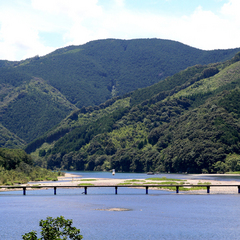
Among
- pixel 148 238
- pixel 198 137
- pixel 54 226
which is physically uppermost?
pixel 198 137

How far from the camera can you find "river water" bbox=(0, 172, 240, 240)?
50125 mm

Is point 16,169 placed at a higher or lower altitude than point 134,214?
higher

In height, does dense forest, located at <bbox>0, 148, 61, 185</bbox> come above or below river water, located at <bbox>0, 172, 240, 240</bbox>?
above

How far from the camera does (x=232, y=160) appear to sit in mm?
168875

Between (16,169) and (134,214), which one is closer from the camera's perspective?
(134,214)

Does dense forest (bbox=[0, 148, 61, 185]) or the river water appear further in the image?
dense forest (bbox=[0, 148, 61, 185])

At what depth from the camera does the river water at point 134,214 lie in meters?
50.1

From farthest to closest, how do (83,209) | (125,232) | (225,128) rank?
(225,128), (83,209), (125,232)

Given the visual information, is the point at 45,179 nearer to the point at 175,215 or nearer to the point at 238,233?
the point at 175,215

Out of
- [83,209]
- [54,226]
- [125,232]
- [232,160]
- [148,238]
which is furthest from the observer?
[232,160]

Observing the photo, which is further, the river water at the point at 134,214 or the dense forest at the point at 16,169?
the dense forest at the point at 16,169

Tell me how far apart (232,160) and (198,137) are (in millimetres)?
33027

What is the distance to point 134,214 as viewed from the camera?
64.1 meters

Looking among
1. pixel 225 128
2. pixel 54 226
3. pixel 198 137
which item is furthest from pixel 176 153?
pixel 54 226
